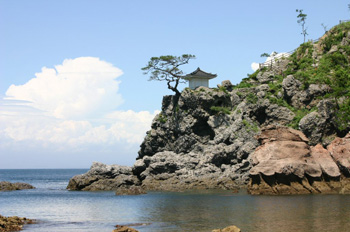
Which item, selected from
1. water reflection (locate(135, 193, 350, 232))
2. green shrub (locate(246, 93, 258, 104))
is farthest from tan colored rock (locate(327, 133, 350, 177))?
green shrub (locate(246, 93, 258, 104))

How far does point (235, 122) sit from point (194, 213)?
3004cm

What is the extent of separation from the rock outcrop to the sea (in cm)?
311

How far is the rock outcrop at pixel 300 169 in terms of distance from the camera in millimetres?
43594

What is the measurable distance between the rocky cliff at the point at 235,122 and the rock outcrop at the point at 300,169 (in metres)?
1.82

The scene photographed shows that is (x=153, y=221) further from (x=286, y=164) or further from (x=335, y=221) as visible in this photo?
(x=286, y=164)

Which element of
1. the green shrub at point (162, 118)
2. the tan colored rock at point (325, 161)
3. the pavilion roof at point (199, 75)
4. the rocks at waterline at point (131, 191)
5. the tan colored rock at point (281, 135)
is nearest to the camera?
the tan colored rock at point (325, 161)

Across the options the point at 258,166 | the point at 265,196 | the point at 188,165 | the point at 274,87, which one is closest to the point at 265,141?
the point at 258,166

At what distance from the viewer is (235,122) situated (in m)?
61.0

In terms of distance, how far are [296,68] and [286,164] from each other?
104 feet

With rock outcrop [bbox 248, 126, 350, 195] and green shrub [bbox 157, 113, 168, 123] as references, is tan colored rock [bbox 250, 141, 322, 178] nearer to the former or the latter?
rock outcrop [bbox 248, 126, 350, 195]

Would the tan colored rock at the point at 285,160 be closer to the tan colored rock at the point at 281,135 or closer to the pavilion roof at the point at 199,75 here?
the tan colored rock at the point at 281,135

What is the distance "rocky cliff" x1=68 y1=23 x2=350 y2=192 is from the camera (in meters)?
52.2

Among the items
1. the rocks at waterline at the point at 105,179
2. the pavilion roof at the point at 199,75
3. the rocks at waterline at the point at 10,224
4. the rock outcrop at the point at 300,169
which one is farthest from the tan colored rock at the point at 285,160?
the rocks at waterline at the point at 10,224

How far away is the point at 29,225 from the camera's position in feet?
93.5
